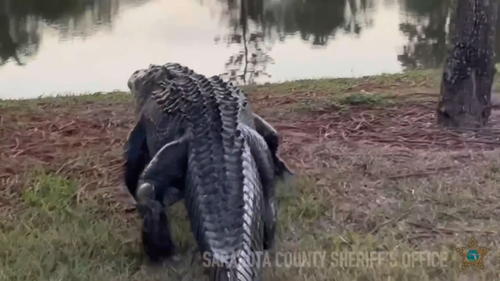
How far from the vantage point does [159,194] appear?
96.9 inches

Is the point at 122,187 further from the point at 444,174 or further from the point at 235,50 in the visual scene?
the point at 235,50

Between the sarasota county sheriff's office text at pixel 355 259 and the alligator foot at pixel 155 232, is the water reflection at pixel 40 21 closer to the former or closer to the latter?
the alligator foot at pixel 155 232

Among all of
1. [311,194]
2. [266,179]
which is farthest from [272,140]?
[266,179]

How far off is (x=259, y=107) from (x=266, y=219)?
2364 mm

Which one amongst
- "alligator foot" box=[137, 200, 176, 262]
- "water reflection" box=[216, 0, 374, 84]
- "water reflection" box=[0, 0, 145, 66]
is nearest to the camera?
"alligator foot" box=[137, 200, 176, 262]

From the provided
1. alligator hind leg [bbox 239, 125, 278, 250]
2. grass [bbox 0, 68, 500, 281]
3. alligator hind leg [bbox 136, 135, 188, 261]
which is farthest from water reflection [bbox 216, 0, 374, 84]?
alligator hind leg [bbox 136, 135, 188, 261]

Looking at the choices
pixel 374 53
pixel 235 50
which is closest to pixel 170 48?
pixel 235 50

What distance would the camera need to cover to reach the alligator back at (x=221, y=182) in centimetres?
204

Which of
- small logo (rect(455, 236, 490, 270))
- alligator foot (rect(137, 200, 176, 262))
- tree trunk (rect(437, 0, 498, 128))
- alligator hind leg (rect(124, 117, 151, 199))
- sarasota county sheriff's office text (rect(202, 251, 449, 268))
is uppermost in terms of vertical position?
tree trunk (rect(437, 0, 498, 128))

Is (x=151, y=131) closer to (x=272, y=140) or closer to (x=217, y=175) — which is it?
(x=272, y=140)

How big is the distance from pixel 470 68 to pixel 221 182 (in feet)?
7.85

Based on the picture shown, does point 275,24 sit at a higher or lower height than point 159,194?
higher

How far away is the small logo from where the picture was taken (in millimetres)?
2459

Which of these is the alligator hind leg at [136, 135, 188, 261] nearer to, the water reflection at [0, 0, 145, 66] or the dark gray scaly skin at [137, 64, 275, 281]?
the dark gray scaly skin at [137, 64, 275, 281]
